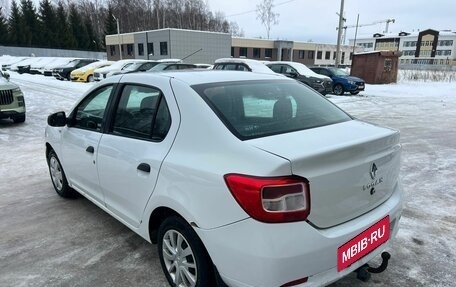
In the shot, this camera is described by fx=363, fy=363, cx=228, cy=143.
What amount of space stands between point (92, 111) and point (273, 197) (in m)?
2.50

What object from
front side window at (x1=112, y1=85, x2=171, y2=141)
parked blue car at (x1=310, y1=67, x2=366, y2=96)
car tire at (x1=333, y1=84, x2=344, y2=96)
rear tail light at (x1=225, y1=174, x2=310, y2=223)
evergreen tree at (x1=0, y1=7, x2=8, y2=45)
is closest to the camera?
rear tail light at (x1=225, y1=174, x2=310, y2=223)

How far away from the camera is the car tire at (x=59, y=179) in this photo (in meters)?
4.44

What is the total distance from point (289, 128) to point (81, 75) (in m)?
22.6

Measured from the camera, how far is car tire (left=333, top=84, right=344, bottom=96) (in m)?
18.6

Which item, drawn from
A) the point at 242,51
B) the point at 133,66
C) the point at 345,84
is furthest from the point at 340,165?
the point at 242,51

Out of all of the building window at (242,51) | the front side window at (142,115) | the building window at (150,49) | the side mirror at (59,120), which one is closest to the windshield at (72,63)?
the building window at (150,49)

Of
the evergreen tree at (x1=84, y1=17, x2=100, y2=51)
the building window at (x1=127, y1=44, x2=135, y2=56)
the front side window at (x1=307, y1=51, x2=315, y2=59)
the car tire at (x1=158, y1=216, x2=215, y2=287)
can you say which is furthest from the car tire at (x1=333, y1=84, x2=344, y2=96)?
the evergreen tree at (x1=84, y1=17, x2=100, y2=51)

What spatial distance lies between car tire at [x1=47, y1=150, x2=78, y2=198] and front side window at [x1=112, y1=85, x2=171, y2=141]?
1.70 metres

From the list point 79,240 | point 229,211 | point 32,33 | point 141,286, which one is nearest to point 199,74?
point 229,211

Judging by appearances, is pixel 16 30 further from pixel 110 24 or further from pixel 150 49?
pixel 150 49

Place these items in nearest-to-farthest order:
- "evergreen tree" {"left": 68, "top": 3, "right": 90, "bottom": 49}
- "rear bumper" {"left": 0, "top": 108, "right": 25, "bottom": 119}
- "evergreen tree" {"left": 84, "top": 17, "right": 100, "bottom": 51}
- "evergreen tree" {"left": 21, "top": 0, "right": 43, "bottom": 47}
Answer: "rear bumper" {"left": 0, "top": 108, "right": 25, "bottom": 119} < "evergreen tree" {"left": 21, "top": 0, "right": 43, "bottom": 47} < "evergreen tree" {"left": 68, "top": 3, "right": 90, "bottom": 49} < "evergreen tree" {"left": 84, "top": 17, "right": 100, "bottom": 51}

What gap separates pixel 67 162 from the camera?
408 cm

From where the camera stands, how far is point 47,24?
6334cm

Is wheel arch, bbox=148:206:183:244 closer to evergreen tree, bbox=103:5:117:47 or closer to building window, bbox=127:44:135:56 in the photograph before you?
building window, bbox=127:44:135:56
